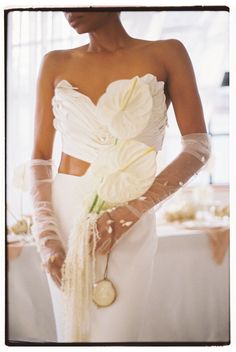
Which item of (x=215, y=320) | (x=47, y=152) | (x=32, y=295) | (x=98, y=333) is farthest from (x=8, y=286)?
(x=215, y=320)

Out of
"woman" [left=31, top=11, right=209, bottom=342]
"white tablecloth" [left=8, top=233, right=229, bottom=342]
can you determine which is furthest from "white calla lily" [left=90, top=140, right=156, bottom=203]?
"white tablecloth" [left=8, top=233, right=229, bottom=342]

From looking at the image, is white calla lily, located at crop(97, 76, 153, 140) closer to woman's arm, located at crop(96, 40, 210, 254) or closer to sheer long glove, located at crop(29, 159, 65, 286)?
woman's arm, located at crop(96, 40, 210, 254)

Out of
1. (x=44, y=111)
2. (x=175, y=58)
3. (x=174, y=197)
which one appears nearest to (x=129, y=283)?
(x=174, y=197)

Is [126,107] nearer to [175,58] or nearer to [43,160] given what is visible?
[175,58]

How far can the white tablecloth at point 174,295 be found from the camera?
163 centimetres

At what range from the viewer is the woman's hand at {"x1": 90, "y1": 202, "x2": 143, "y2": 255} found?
1.62 m

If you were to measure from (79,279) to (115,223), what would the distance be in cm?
23

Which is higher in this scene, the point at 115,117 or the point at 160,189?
the point at 115,117

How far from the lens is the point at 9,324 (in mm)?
1670

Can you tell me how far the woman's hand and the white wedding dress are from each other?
0.07ft

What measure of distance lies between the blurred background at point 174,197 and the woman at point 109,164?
0.11 feet

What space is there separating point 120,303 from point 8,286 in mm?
394

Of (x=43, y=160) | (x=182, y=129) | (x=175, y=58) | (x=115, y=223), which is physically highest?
(x=175, y=58)

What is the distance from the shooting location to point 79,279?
5.33 ft
